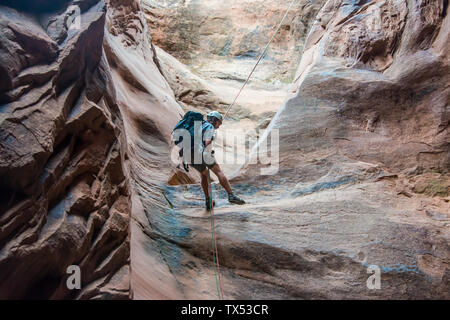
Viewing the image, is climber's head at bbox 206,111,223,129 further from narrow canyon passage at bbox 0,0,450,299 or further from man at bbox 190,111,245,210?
narrow canyon passage at bbox 0,0,450,299

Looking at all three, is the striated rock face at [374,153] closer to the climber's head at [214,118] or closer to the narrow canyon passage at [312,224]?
the narrow canyon passage at [312,224]

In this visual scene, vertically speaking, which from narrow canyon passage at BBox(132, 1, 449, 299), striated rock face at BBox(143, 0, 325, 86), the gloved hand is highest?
striated rock face at BBox(143, 0, 325, 86)

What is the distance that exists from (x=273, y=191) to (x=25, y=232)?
455 cm

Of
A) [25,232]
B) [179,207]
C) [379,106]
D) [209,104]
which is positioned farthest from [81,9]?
[209,104]

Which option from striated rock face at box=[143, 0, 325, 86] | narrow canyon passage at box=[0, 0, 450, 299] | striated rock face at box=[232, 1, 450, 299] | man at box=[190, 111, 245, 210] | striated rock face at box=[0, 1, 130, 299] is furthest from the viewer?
striated rock face at box=[143, 0, 325, 86]

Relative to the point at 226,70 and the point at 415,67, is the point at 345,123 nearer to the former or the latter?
the point at 415,67

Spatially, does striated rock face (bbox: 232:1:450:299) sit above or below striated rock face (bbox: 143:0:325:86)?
below

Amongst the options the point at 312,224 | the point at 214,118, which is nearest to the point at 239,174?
the point at 214,118

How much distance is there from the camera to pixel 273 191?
6.96 meters

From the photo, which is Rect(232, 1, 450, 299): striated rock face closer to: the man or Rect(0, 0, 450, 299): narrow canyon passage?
Rect(0, 0, 450, 299): narrow canyon passage

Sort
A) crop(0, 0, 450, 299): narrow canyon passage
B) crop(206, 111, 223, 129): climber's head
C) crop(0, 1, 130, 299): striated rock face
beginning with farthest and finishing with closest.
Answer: crop(206, 111, 223, 129): climber's head → crop(0, 0, 450, 299): narrow canyon passage → crop(0, 1, 130, 299): striated rock face

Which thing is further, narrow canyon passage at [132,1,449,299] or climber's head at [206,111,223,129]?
climber's head at [206,111,223,129]

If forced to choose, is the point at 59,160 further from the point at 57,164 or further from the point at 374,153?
the point at 374,153

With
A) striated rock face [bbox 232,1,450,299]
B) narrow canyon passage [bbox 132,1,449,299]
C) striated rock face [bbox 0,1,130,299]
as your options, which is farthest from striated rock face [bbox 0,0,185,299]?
striated rock face [bbox 232,1,450,299]
